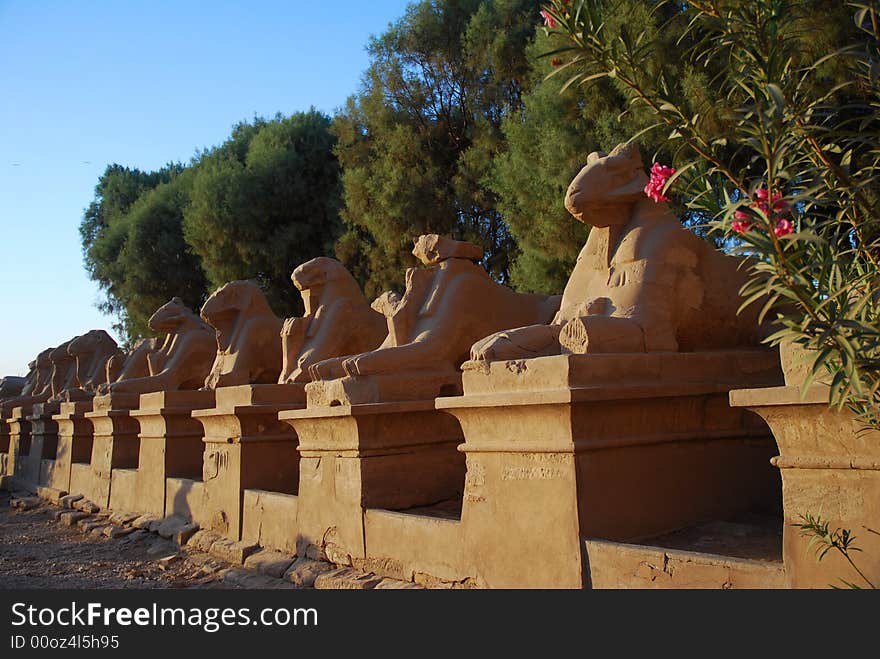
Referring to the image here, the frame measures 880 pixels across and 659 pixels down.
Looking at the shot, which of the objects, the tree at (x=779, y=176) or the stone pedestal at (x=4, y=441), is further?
the stone pedestal at (x=4, y=441)

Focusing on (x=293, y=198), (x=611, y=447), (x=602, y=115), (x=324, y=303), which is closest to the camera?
(x=611, y=447)

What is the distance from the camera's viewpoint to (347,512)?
207 inches

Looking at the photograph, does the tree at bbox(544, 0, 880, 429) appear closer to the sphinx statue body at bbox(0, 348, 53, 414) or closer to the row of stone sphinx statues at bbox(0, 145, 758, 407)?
the row of stone sphinx statues at bbox(0, 145, 758, 407)

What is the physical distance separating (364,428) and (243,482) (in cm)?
190

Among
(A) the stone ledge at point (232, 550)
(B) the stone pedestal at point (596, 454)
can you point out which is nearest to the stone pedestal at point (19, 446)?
(A) the stone ledge at point (232, 550)

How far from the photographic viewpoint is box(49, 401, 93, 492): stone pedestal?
11.4 m

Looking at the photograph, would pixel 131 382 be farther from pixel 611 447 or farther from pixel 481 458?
pixel 611 447

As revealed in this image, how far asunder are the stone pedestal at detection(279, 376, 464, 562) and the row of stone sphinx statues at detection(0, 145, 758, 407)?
265 mm

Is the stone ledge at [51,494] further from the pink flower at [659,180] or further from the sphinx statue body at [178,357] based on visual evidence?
the pink flower at [659,180]

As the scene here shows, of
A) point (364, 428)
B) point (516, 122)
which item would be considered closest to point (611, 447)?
point (364, 428)

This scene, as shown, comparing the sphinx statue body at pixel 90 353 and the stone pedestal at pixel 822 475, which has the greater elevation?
the sphinx statue body at pixel 90 353

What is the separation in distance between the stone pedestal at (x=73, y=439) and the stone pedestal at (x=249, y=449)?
16.5 ft

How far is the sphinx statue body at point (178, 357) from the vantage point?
952cm

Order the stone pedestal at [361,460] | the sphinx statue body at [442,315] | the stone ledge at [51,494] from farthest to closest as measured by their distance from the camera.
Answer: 1. the stone ledge at [51,494]
2. the sphinx statue body at [442,315]
3. the stone pedestal at [361,460]
